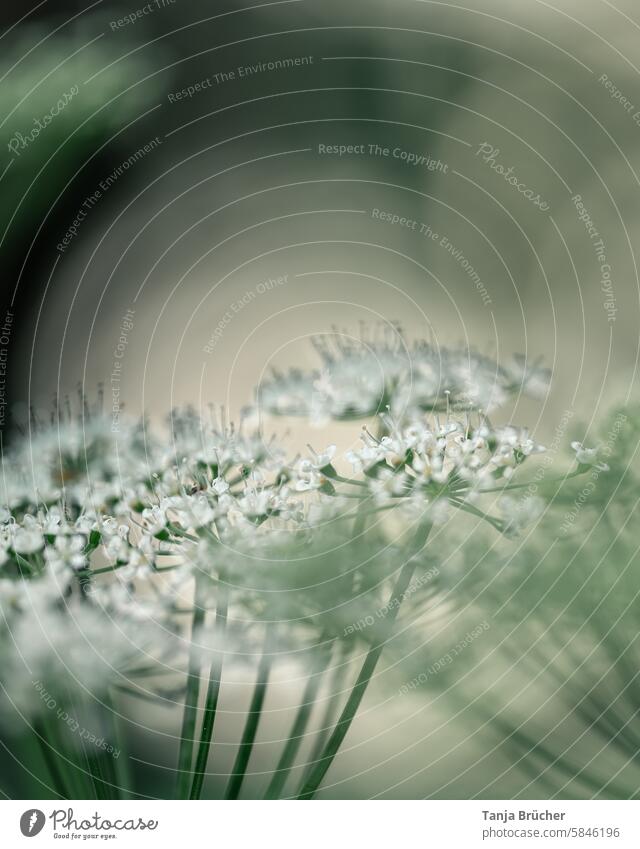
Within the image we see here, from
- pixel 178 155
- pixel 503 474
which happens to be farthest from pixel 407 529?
pixel 178 155

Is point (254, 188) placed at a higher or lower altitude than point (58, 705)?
higher

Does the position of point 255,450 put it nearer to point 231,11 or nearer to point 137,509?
point 137,509

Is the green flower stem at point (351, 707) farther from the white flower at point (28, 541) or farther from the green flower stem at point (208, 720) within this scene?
the white flower at point (28, 541)
